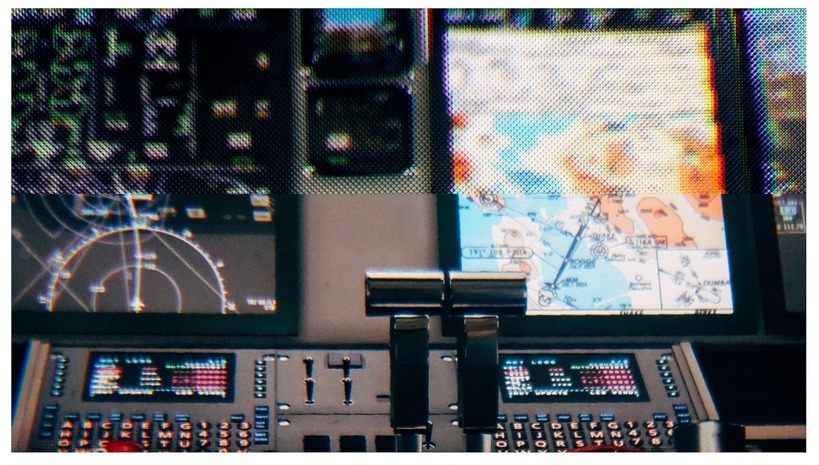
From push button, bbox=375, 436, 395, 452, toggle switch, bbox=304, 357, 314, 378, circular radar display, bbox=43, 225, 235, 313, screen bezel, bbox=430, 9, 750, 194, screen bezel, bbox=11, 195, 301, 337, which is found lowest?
push button, bbox=375, 436, 395, 452

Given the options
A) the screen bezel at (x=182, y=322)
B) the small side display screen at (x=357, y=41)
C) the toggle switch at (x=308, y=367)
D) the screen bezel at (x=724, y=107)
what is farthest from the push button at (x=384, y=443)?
the small side display screen at (x=357, y=41)

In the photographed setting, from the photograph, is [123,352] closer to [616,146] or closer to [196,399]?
[196,399]

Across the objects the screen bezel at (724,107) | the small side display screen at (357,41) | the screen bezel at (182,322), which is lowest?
the screen bezel at (182,322)

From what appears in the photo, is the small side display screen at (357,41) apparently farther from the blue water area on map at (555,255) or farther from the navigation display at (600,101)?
the blue water area on map at (555,255)

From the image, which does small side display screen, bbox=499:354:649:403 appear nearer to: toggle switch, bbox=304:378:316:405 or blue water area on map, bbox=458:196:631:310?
blue water area on map, bbox=458:196:631:310

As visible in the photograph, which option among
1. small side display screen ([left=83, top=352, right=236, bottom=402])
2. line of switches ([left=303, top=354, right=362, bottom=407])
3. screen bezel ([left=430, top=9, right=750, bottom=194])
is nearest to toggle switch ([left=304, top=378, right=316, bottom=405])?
line of switches ([left=303, top=354, right=362, bottom=407])

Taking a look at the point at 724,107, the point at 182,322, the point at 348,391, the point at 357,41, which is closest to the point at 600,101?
the point at 724,107
